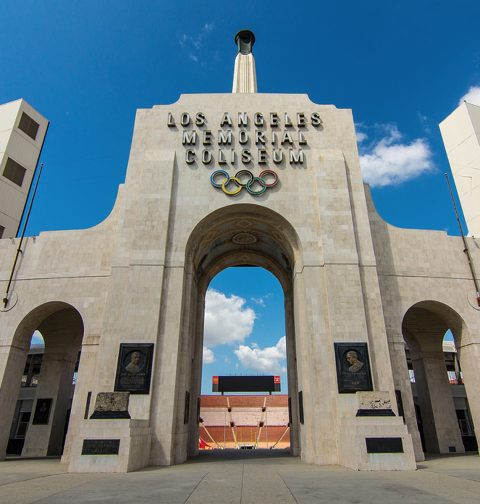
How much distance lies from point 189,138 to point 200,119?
1770mm

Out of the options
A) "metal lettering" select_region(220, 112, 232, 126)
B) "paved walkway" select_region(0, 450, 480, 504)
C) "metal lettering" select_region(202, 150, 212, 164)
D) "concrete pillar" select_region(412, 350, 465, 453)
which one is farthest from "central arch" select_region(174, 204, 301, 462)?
"concrete pillar" select_region(412, 350, 465, 453)

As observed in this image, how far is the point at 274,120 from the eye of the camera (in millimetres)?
25578

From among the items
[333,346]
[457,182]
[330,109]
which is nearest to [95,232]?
[333,346]

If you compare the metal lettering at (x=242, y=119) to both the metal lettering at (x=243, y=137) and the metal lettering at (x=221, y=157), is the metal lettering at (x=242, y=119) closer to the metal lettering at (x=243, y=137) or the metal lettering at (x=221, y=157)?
the metal lettering at (x=243, y=137)

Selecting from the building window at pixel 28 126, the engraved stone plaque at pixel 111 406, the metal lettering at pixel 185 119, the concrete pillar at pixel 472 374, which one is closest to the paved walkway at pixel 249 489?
the engraved stone plaque at pixel 111 406

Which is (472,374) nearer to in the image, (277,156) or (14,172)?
(277,156)

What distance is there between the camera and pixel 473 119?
34844mm

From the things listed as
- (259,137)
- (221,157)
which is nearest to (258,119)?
(259,137)

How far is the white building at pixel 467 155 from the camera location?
3384 centimetres

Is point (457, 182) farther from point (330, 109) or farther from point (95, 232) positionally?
point (95, 232)

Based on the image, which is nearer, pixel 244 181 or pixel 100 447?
pixel 100 447

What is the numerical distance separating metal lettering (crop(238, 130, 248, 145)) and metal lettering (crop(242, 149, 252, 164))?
2.26ft

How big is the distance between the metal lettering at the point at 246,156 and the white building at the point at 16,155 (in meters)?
20.2

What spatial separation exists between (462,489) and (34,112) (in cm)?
4053
